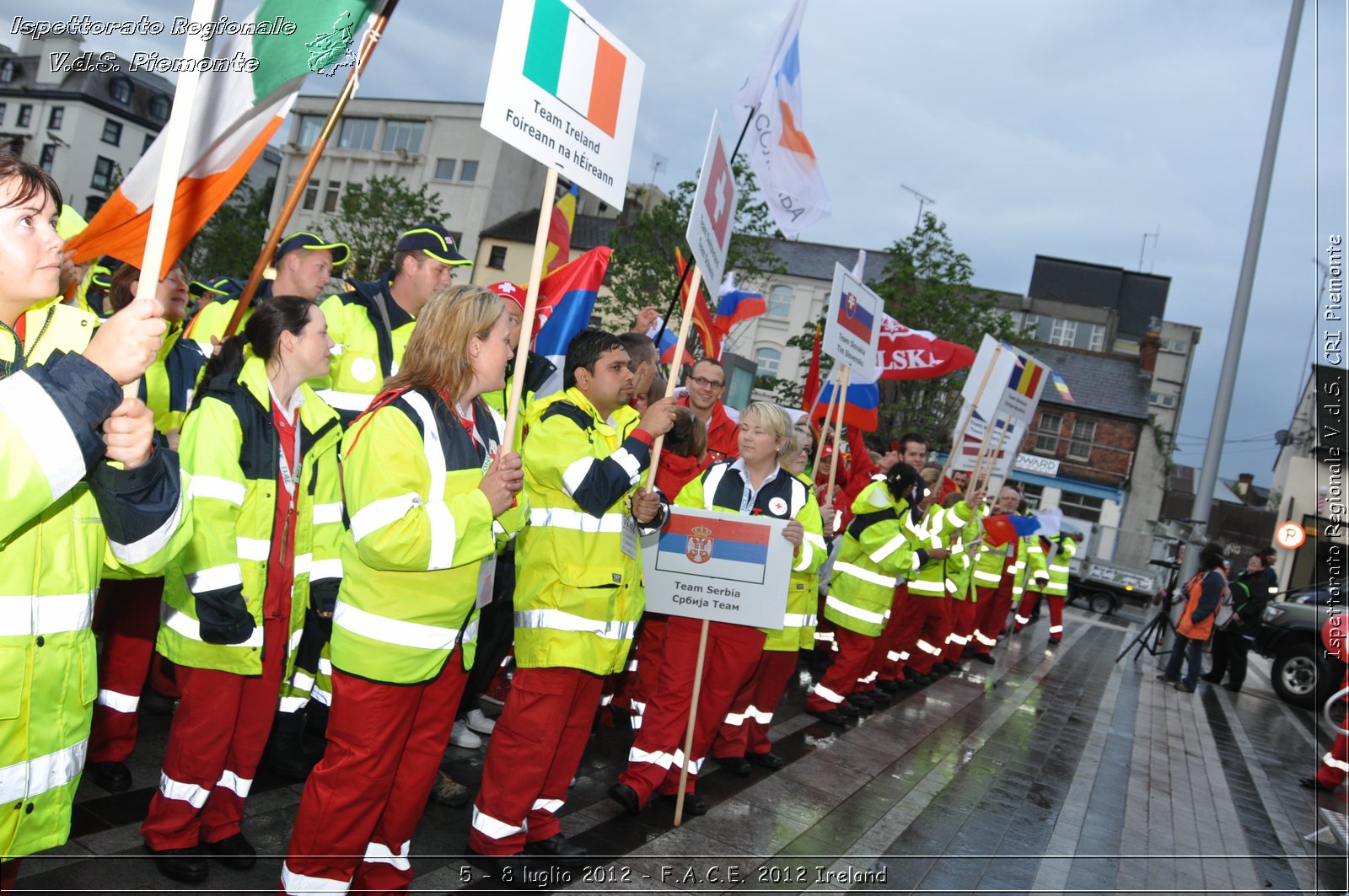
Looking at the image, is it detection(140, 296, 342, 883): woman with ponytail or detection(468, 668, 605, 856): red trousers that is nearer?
detection(140, 296, 342, 883): woman with ponytail

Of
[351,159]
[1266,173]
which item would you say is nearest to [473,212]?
[351,159]

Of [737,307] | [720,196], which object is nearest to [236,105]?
[720,196]

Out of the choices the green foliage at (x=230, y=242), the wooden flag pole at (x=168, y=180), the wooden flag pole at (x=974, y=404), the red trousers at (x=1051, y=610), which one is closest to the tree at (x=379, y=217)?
the green foliage at (x=230, y=242)

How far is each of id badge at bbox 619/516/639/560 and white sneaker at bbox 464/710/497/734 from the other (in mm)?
2223

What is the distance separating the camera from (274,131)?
3.26m

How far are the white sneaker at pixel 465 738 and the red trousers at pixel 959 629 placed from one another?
749 centimetres

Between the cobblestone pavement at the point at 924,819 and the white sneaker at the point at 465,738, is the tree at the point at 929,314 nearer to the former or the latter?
the cobblestone pavement at the point at 924,819

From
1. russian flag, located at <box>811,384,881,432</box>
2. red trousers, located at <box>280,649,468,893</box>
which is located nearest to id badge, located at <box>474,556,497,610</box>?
red trousers, located at <box>280,649,468,893</box>

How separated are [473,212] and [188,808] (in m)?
51.8

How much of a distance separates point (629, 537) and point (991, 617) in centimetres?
1115

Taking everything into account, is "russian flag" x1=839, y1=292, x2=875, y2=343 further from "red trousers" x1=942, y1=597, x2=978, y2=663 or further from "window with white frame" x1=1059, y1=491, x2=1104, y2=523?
"window with white frame" x1=1059, y1=491, x2=1104, y2=523

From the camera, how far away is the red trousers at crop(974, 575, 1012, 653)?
46.5ft

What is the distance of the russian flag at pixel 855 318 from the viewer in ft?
26.6

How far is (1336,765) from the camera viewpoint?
381 inches
